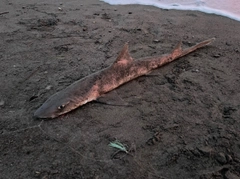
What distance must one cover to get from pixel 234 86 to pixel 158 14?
356 centimetres

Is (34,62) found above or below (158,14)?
below

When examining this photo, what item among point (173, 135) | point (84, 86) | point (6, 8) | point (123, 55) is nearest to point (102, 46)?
point (123, 55)

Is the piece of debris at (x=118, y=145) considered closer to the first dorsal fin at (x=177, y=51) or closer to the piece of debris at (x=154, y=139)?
the piece of debris at (x=154, y=139)

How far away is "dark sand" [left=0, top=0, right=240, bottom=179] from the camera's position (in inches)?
115

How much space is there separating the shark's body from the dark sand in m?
0.11

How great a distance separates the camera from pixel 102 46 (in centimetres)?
547

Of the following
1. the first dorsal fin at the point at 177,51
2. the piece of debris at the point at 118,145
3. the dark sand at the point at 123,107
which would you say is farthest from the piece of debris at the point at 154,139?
the first dorsal fin at the point at 177,51

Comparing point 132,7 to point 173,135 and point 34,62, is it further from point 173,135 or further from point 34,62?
point 173,135

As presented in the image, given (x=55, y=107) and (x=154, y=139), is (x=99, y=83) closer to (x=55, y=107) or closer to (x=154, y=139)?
(x=55, y=107)

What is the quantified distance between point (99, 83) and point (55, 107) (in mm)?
784

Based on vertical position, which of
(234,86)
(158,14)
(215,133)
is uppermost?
(158,14)

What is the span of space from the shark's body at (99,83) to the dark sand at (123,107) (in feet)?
0.38

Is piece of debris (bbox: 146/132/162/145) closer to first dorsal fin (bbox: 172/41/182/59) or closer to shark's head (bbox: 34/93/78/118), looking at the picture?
shark's head (bbox: 34/93/78/118)

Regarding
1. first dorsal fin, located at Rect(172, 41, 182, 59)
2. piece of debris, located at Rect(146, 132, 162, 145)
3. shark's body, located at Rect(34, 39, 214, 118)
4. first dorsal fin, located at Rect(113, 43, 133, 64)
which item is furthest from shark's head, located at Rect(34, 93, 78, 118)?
first dorsal fin, located at Rect(172, 41, 182, 59)
